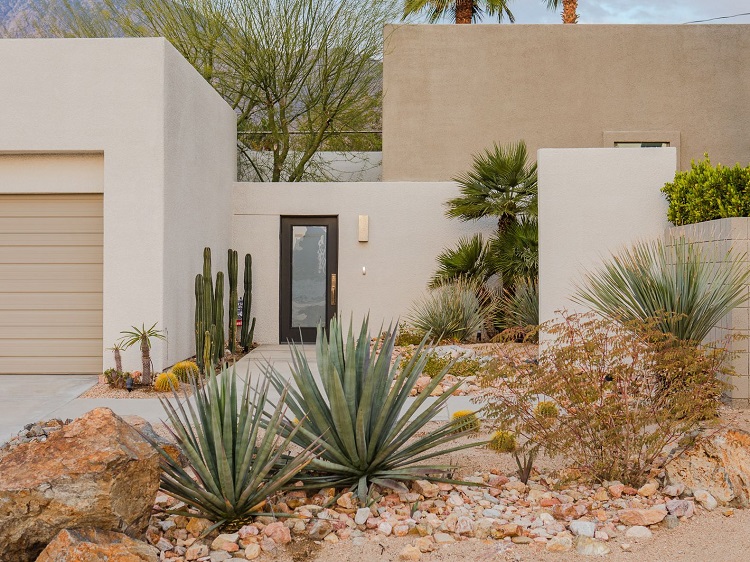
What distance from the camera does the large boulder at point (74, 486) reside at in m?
3.46

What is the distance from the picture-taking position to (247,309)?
12602mm

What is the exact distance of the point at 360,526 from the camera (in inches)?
162

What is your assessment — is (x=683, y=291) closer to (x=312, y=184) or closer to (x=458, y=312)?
(x=458, y=312)

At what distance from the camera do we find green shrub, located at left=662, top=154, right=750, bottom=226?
7.50 metres

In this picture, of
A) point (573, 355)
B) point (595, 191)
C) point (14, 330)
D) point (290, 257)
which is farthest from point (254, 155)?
point (573, 355)

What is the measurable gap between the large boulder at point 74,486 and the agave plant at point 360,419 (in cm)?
94

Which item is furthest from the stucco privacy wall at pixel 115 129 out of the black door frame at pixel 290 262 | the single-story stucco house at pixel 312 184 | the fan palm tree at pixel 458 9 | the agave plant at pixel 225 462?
the fan palm tree at pixel 458 9

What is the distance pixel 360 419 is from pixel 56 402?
14.9ft

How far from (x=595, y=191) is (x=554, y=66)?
579 centimetres

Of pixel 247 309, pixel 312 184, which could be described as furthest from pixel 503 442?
pixel 312 184

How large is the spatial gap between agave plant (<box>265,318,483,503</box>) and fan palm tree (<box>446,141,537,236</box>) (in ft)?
23.7

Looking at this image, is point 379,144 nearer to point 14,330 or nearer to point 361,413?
point 14,330

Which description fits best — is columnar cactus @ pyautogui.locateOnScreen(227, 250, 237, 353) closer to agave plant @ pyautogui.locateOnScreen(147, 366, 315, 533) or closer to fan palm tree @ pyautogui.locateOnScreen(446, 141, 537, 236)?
fan palm tree @ pyautogui.locateOnScreen(446, 141, 537, 236)

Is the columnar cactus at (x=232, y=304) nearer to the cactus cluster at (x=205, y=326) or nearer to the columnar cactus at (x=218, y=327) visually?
the columnar cactus at (x=218, y=327)
